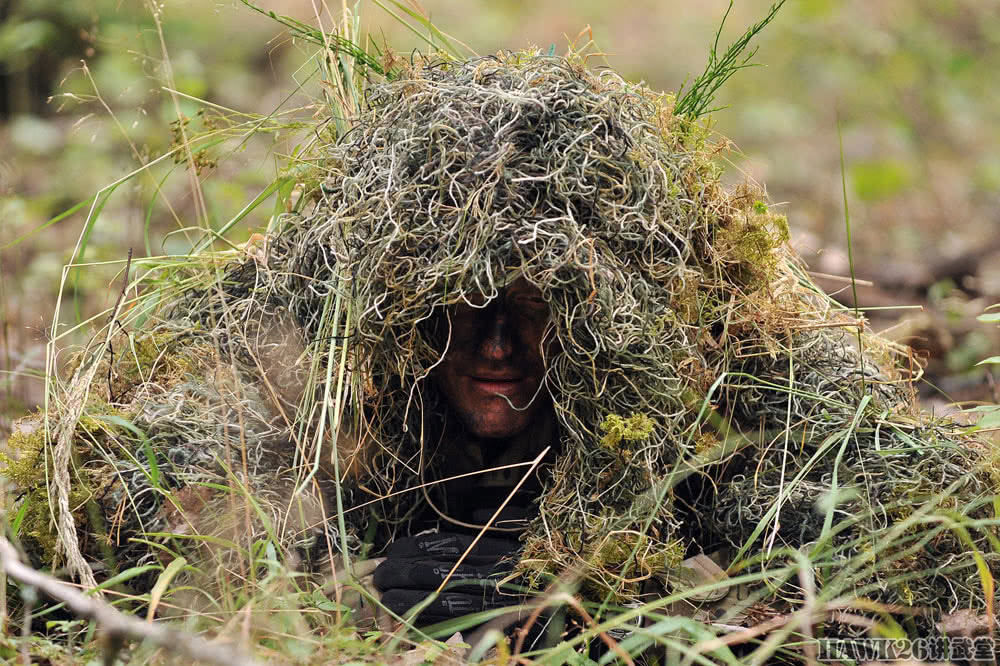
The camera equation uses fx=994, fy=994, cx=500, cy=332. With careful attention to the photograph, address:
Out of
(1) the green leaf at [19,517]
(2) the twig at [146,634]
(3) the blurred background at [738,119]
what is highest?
(3) the blurred background at [738,119]

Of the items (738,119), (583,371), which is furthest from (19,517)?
(738,119)

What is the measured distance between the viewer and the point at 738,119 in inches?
302

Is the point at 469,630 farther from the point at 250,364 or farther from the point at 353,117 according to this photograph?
the point at 353,117

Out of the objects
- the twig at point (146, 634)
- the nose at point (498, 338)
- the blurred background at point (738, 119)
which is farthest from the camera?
the blurred background at point (738, 119)

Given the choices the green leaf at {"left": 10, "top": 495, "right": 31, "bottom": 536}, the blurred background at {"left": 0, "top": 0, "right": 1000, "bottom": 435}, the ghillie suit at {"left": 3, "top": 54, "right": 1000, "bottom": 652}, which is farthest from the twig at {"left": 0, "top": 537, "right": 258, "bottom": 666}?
the blurred background at {"left": 0, "top": 0, "right": 1000, "bottom": 435}

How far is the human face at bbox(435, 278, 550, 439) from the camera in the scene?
241 centimetres

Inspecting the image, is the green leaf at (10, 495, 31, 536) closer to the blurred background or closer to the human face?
the human face

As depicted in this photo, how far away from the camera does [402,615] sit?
2309mm

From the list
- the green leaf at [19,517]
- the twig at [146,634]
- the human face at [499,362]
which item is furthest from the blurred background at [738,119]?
the twig at [146,634]

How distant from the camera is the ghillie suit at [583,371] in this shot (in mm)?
2268

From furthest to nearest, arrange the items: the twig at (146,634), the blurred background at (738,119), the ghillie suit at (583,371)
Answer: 1. the blurred background at (738,119)
2. the ghillie suit at (583,371)
3. the twig at (146,634)

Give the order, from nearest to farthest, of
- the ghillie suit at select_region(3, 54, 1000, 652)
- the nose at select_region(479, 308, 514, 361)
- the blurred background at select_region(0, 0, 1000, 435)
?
the ghillie suit at select_region(3, 54, 1000, 652) → the nose at select_region(479, 308, 514, 361) → the blurred background at select_region(0, 0, 1000, 435)

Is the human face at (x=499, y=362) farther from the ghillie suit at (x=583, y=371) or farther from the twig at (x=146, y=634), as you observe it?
the twig at (x=146, y=634)

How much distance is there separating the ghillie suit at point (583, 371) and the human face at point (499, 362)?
65 mm
